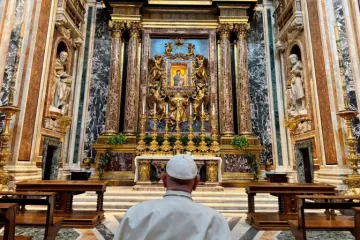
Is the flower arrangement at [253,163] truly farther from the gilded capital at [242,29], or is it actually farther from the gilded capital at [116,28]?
the gilded capital at [116,28]

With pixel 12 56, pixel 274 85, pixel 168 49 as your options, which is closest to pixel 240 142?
pixel 274 85

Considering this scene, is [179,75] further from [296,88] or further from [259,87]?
[296,88]

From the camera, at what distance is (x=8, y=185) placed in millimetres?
6059

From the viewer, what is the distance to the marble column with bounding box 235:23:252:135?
10.2m

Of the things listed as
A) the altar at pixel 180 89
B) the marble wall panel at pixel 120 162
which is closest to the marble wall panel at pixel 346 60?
the altar at pixel 180 89

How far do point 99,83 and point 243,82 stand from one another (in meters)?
5.79

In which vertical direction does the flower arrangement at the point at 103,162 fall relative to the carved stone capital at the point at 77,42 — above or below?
below

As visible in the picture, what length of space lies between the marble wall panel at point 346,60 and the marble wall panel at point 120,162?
680cm

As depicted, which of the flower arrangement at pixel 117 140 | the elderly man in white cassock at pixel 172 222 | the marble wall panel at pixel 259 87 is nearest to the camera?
the elderly man in white cassock at pixel 172 222

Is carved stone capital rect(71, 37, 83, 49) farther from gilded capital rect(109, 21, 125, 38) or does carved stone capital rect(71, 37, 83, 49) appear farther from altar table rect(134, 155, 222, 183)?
altar table rect(134, 155, 222, 183)

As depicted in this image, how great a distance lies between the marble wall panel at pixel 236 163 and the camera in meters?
9.43

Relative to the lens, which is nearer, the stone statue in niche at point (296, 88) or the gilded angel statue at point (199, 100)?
the stone statue in niche at point (296, 88)

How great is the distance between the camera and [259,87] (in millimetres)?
11023

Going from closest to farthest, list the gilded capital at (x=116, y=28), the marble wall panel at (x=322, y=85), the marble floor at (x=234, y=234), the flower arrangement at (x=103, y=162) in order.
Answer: the marble floor at (x=234, y=234) → the marble wall panel at (x=322, y=85) → the flower arrangement at (x=103, y=162) → the gilded capital at (x=116, y=28)
